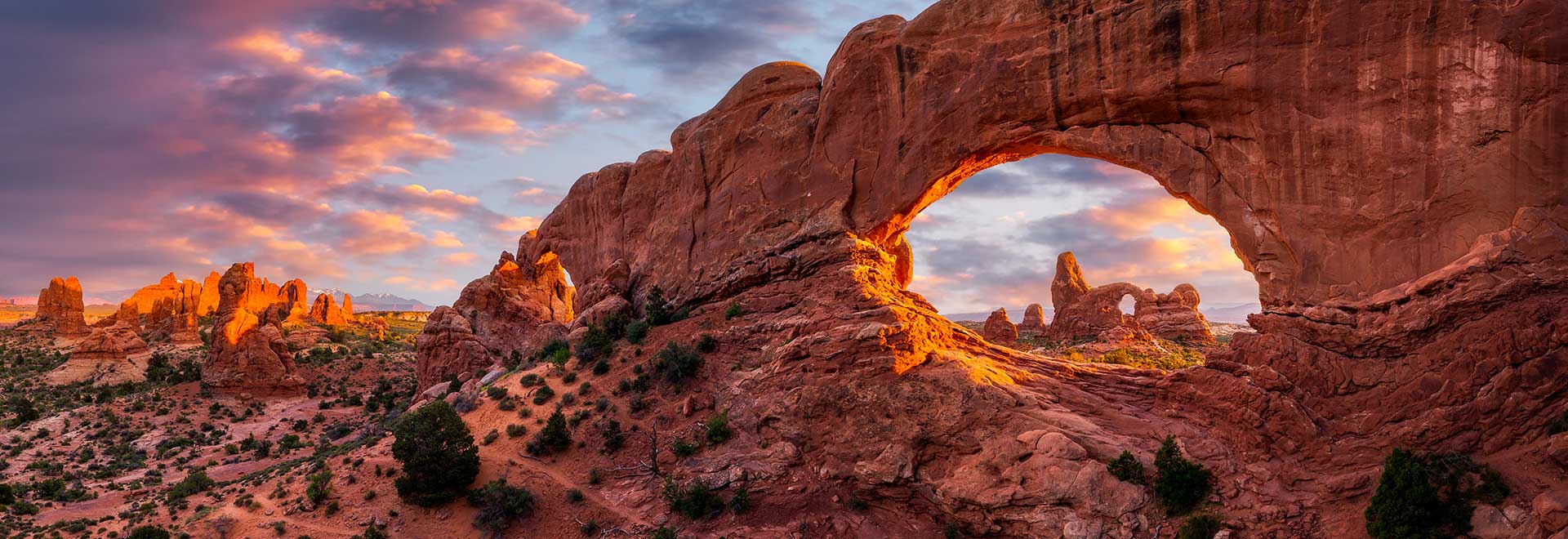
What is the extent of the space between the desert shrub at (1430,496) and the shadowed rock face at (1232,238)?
731 millimetres

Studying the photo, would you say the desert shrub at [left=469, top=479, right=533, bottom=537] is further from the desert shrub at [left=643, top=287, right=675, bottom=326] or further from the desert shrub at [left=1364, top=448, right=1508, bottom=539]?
the desert shrub at [left=1364, top=448, right=1508, bottom=539]

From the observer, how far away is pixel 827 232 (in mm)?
33031

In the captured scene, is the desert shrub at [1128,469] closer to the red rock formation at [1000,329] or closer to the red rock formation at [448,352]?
the red rock formation at [1000,329]

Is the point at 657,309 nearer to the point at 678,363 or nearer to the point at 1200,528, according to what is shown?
the point at 678,363

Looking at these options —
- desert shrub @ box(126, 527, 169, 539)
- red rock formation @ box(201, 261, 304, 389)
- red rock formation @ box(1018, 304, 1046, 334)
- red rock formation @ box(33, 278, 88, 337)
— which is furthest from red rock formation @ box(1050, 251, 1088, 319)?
red rock formation @ box(33, 278, 88, 337)

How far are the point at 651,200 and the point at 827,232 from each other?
54.3 feet

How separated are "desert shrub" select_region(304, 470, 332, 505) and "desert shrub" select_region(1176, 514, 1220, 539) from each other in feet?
115

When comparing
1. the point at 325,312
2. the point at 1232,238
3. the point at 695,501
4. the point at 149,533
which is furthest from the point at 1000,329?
the point at 325,312

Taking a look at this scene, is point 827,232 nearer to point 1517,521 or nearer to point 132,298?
point 1517,521

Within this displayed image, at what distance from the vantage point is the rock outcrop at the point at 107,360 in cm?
6544

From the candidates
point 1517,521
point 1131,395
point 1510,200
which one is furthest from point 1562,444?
point 1131,395

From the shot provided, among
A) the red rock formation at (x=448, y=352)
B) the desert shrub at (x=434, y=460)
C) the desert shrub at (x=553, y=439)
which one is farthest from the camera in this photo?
the red rock formation at (x=448, y=352)

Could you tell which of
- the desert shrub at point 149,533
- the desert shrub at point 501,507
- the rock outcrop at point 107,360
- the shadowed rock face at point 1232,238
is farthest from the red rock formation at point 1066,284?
the rock outcrop at point 107,360

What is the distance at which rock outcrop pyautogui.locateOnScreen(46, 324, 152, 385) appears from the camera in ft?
215
